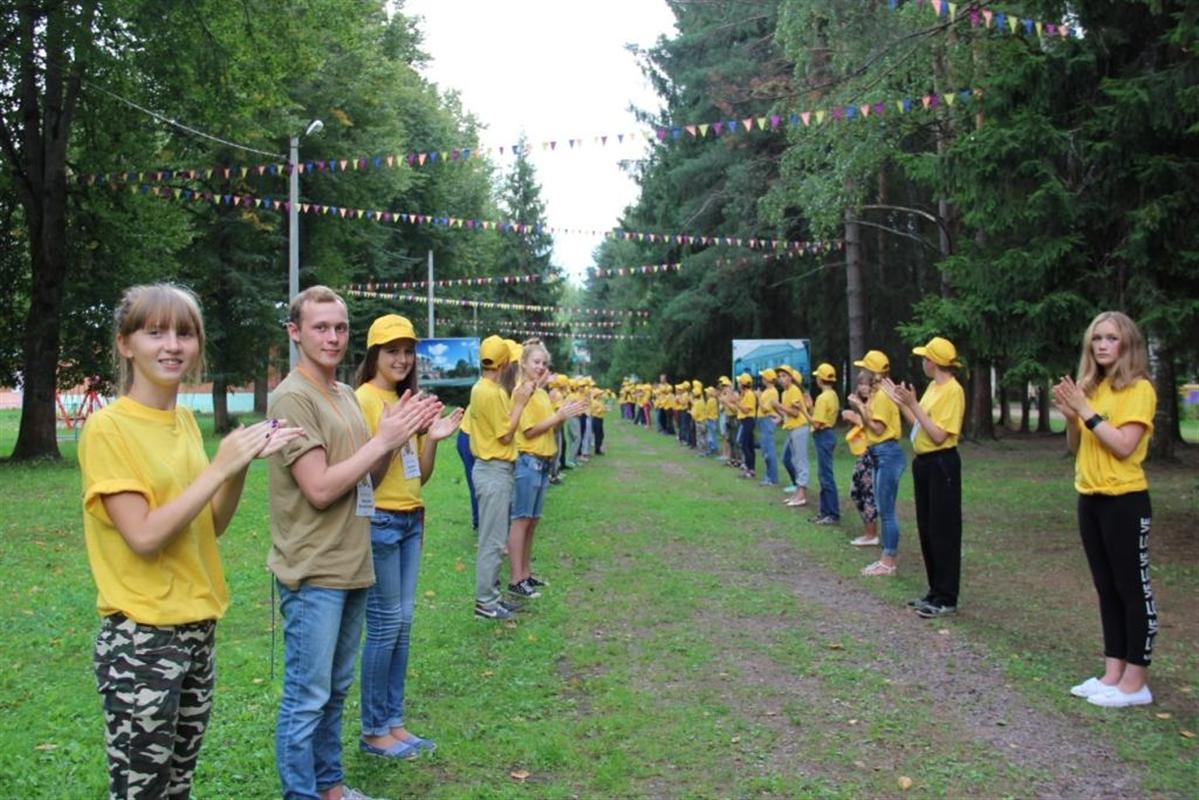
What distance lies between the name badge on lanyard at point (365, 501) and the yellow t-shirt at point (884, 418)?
6.46 metres

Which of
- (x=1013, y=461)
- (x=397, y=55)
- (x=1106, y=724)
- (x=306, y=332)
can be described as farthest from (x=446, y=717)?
(x=397, y=55)

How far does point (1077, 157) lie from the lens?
10758 mm

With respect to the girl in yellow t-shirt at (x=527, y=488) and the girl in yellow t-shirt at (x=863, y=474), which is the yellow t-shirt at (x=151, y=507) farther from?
the girl in yellow t-shirt at (x=863, y=474)

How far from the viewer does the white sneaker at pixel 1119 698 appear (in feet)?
18.0

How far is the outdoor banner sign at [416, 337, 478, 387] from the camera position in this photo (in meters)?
38.8

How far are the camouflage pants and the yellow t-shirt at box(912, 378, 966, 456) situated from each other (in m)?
5.88

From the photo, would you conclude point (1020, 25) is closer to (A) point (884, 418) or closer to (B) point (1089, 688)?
(A) point (884, 418)

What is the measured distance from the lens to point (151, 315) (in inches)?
116

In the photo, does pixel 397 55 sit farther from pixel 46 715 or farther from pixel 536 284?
pixel 46 715

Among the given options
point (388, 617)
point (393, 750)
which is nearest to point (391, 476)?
point (388, 617)

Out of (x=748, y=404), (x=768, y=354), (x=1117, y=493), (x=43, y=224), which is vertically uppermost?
(x=43, y=224)

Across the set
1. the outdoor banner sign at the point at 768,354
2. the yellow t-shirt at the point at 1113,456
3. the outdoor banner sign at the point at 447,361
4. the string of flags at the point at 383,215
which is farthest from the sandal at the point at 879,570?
the outdoor banner sign at the point at 447,361

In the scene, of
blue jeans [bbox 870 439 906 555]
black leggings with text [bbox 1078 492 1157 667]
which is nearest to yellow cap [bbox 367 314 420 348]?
black leggings with text [bbox 1078 492 1157 667]

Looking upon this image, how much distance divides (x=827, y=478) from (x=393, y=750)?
9373 mm
